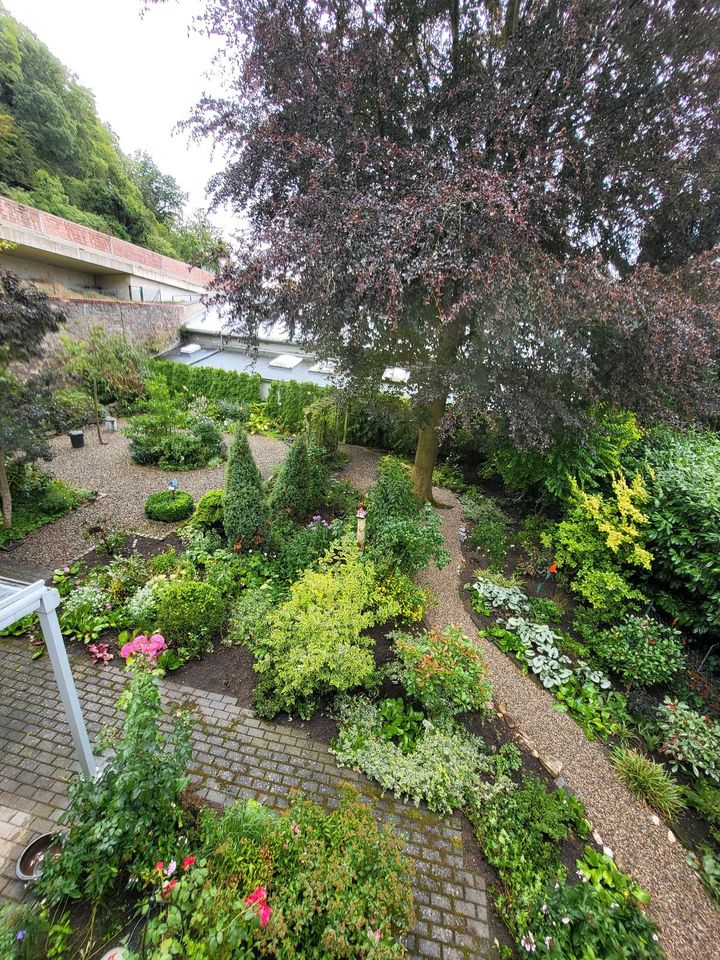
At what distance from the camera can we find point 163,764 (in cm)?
296

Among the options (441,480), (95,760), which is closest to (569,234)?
(441,480)

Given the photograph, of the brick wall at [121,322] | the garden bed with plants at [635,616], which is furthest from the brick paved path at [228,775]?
the brick wall at [121,322]

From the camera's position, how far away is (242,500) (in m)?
6.47

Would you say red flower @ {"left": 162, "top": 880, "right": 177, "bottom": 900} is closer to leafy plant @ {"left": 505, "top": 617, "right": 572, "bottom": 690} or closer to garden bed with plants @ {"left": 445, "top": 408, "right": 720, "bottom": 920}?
garden bed with plants @ {"left": 445, "top": 408, "right": 720, "bottom": 920}

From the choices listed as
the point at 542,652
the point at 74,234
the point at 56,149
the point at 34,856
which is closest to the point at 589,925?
the point at 542,652

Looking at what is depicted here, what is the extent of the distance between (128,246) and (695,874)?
25775 mm

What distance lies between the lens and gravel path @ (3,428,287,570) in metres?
6.83

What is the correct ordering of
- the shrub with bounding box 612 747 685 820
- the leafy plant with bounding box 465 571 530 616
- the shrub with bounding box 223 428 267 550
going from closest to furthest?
1. the shrub with bounding box 612 747 685 820
2. the leafy plant with bounding box 465 571 530 616
3. the shrub with bounding box 223 428 267 550

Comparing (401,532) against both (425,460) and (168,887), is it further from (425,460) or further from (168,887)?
(168,887)

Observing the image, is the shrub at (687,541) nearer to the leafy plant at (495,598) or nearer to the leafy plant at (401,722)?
the leafy plant at (495,598)

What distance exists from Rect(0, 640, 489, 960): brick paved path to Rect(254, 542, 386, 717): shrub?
35cm

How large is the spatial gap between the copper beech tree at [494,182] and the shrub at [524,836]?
4.05 m

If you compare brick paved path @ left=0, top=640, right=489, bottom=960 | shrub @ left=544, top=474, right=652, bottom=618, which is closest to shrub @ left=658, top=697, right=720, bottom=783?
shrub @ left=544, top=474, right=652, bottom=618

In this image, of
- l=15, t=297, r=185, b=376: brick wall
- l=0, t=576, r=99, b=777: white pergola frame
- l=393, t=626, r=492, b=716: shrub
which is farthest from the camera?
l=15, t=297, r=185, b=376: brick wall
